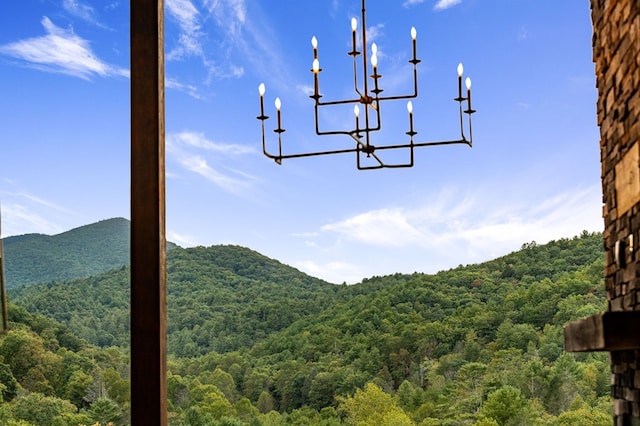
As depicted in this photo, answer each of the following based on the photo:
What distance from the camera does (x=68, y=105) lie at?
14.1 metres

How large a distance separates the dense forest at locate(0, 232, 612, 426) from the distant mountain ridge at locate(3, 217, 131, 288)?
185 mm

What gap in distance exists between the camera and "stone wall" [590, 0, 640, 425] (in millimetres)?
2602

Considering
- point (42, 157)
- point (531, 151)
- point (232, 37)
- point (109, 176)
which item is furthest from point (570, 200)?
point (42, 157)

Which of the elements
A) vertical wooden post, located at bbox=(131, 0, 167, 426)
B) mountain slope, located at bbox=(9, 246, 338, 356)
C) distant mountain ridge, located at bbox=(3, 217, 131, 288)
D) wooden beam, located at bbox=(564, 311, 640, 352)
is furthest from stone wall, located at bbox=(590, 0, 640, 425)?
mountain slope, located at bbox=(9, 246, 338, 356)

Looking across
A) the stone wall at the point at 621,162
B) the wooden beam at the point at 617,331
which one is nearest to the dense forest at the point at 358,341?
the stone wall at the point at 621,162

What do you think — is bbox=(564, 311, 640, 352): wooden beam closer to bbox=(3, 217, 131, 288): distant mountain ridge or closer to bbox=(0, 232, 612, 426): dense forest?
bbox=(3, 217, 131, 288): distant mountain ridge

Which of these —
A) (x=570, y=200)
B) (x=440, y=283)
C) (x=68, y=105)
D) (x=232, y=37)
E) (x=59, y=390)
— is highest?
(x=232, y=37)

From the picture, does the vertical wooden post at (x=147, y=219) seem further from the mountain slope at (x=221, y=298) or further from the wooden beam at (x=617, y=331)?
the mountain slope at (x=221, y=298)

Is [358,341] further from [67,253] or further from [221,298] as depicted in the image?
[67,253]

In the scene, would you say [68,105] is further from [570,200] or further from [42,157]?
[570,200]

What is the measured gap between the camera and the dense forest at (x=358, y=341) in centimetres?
1449

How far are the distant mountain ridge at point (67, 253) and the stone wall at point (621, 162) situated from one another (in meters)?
11.4

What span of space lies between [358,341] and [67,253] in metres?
5.59

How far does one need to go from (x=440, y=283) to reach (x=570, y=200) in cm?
298
